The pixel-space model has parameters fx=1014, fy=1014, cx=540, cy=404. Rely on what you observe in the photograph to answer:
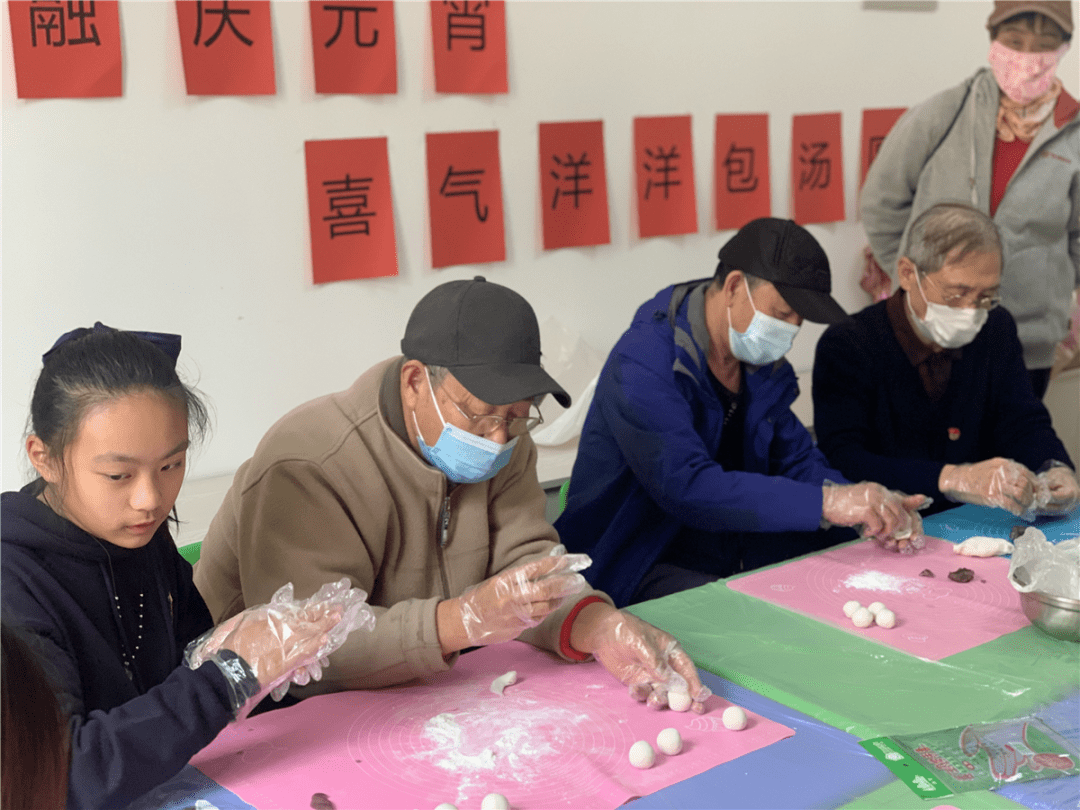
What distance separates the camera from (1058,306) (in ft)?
11.5

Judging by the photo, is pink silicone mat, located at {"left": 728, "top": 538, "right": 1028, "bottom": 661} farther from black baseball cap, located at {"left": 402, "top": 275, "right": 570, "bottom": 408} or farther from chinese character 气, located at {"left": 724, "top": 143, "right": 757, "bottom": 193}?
chinese character 气, located at {"left": 724, "top": 143, "right": 757, "bottom": 193}

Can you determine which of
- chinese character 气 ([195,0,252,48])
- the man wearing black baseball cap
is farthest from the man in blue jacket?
chinese character 气 ([195,0,252,48])

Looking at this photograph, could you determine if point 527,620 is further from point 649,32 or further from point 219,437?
point 649,32

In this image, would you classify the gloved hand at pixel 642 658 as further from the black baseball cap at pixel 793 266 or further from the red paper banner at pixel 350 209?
the red paper banner at pixel 350 209

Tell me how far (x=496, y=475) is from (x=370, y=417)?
280 millimetres

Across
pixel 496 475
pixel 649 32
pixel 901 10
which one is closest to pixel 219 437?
pixel 496 475

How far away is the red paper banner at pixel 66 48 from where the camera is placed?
2402mm

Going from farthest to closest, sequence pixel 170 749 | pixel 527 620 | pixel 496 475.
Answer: pixel 496 475 → pixel 527 620 → pixel 170 749

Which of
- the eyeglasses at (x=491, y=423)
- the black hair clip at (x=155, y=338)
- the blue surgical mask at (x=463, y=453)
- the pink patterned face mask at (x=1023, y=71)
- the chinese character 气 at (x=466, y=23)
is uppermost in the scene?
the chinese character 气 at (x=466, y=23)

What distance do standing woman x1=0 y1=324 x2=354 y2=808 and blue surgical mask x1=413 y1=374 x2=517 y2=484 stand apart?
425mm

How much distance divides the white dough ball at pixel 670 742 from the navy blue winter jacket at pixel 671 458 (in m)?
0.95

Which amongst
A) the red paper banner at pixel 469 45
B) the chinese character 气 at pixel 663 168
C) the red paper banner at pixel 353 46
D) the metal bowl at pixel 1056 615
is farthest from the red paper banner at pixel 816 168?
the metal bowl at pixel 1056 615

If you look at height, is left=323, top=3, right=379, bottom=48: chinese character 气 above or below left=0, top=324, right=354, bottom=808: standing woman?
above

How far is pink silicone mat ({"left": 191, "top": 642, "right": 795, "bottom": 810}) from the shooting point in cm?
127
